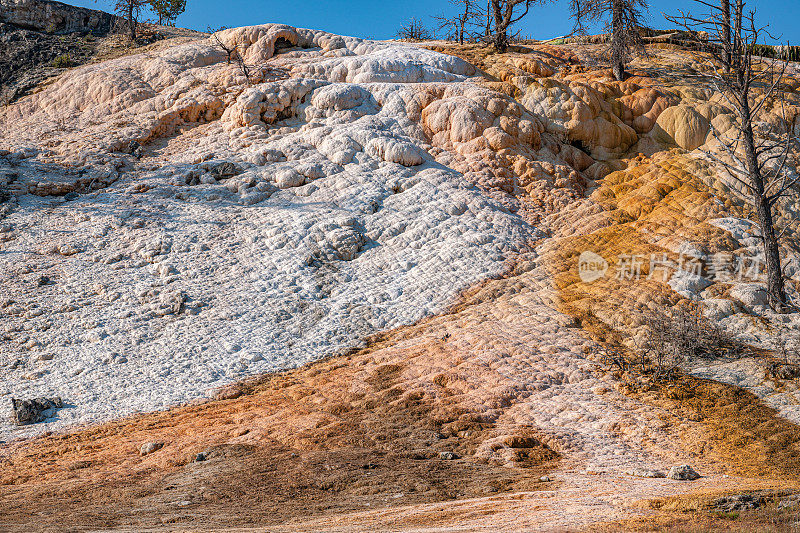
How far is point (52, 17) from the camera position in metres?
25.8

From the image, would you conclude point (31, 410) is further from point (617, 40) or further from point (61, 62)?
point (617, 40)

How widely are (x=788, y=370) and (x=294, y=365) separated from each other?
9.13m

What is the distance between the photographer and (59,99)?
20703 mm

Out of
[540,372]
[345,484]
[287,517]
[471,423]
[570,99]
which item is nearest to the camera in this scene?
[287,517]

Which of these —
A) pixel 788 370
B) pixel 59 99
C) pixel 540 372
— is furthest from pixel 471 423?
pixel 59 99

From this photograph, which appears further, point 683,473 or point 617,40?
point 617,40

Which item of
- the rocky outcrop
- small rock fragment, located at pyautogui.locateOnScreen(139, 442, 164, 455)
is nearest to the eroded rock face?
small rock fragment, located at pyautogui.locateOnScreen(139, 442, 164, 455)

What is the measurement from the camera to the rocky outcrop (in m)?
25.3

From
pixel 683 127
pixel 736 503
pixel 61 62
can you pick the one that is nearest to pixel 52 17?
pixel 61 62

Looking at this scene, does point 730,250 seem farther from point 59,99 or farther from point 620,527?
point 59,99

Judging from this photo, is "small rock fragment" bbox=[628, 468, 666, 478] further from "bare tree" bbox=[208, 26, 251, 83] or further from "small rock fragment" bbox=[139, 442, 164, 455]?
"bare tree" bbox=[208, 26, 251, 83]

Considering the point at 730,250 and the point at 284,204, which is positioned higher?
the point at 284,204

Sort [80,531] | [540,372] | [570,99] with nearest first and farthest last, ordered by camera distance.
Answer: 1. [80,531]
2. [540,372]
3. [570,99]

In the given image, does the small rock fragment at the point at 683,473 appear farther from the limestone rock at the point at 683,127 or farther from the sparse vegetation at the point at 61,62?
the sparse vegetation at the point at 61,62
